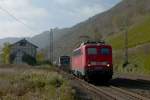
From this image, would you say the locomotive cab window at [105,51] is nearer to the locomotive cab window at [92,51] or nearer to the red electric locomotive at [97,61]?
the red electric locomotive at [97,61]

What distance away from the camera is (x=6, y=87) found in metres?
25.3

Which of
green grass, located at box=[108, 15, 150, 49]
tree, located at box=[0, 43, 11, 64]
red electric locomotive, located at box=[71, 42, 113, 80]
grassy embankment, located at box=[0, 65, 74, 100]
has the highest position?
green grass, located at box=[108, 15, 150, 49]

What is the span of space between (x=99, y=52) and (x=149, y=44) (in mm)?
68560

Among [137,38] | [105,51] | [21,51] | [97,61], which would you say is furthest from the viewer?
[137,38]

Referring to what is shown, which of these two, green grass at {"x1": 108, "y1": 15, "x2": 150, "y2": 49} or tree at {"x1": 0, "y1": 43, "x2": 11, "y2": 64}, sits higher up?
green grass at {"x1": 108, "y1": 15, "x2": 150, "y2": 49}

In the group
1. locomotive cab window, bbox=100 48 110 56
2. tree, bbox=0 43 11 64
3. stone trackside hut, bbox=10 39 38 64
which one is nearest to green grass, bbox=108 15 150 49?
stone trackside hut, bbox=10 39 38 64

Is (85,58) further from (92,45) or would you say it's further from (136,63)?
(136,63)

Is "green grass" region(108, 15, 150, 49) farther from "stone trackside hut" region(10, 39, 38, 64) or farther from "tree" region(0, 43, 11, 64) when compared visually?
"tree" region(0, 43, 11, 64)

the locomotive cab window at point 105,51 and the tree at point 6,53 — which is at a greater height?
the tree at point 6,53

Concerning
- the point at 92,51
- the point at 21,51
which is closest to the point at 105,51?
the point at 92,51

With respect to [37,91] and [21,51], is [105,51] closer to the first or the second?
[37,91]

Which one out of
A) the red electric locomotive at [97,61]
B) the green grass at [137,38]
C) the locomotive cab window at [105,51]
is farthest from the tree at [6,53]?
the locomotive cab window at [105,51]

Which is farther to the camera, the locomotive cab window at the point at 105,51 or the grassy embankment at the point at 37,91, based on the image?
the locomotive cab window at the point at 105,51

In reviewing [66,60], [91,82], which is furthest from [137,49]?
[91,82]
